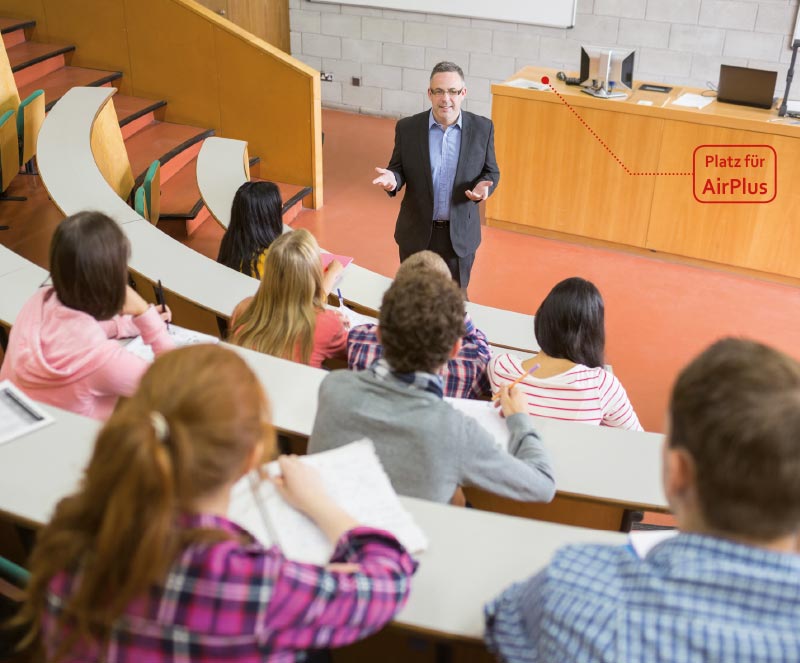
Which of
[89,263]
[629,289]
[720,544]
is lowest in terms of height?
[629,289]

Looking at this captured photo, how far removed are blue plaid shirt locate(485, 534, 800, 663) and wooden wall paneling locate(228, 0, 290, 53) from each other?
795 centimetres

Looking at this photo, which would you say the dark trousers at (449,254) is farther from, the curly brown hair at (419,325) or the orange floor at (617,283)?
the curly brown hair at (419,325)

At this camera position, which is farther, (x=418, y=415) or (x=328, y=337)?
(x=328, y=337)

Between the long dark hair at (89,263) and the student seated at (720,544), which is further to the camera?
the long dark hair at (89,263)

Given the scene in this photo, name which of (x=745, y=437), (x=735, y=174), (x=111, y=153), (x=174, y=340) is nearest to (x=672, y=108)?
(x=735, y=174)

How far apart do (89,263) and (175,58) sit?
4.48 metres

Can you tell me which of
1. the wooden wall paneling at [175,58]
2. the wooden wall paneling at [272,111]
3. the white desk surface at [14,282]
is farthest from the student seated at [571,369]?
the wooden wall paneling at [175,58]

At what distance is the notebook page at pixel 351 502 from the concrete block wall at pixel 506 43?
6.29m

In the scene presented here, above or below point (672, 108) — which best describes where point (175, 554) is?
above

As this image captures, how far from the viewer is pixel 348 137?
7770mm

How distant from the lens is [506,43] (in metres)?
7.57

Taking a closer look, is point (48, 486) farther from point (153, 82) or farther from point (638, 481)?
point (153, 82)

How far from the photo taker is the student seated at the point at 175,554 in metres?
1.07

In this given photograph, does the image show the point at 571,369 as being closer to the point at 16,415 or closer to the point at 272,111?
the point at 16,415
